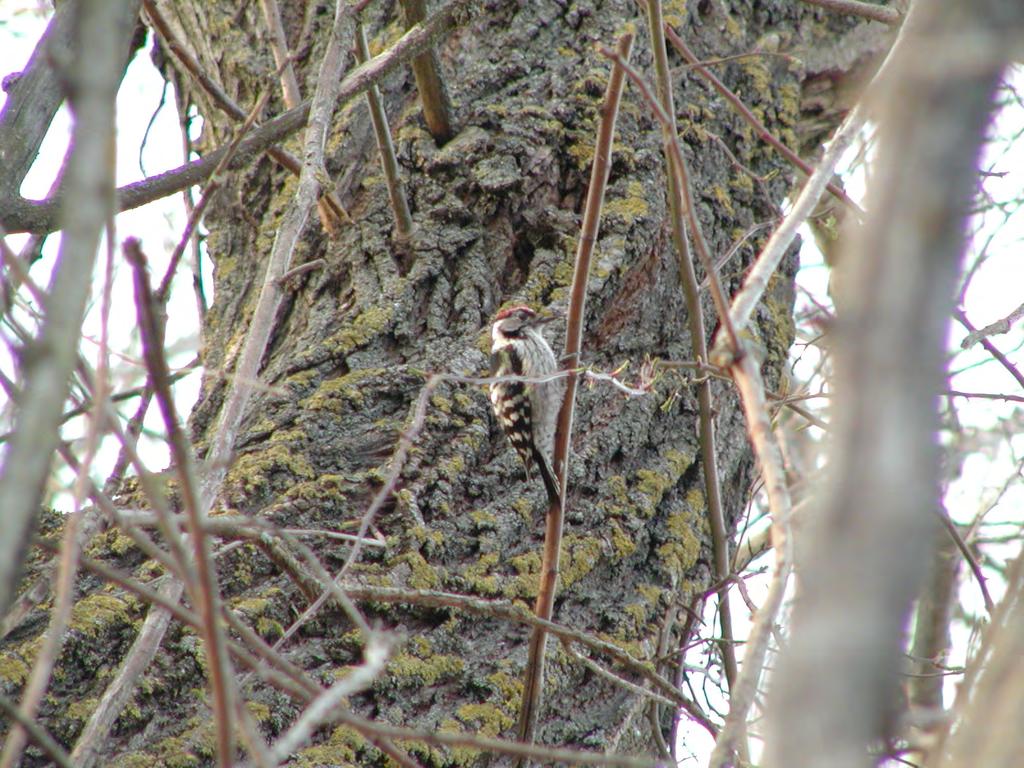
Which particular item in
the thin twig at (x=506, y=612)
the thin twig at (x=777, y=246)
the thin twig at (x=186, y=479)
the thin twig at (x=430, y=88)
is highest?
the thin twig at (x=430, y=88)

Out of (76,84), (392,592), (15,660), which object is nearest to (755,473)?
(392,592)

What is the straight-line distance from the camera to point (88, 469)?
4.68 feet

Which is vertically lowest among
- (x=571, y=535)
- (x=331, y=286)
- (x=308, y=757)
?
(x=308, y=757)

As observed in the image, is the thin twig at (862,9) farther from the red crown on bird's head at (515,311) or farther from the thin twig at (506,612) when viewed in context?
the thin twig at (506,612)

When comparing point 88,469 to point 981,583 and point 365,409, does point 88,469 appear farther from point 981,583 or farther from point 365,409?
point 981,583

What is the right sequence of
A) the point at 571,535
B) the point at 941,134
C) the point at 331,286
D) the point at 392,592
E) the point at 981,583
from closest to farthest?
the point at 941,134 → the point at 392,592 → the point at 571,535 → the point at 981,583 → the point at 331,286

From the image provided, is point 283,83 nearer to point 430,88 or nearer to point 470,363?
point 430,88

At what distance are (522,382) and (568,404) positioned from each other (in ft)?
2.21

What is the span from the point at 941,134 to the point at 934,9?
0.13 meters

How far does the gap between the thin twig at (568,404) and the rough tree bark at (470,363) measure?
0.27 feet

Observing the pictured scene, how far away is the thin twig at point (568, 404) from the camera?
256 centimetres

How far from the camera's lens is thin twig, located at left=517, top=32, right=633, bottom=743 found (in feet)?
8.41

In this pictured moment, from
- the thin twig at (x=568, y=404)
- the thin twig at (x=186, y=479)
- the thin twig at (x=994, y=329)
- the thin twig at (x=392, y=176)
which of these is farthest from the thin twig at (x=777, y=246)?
the thin twig at (x=392, y=176)

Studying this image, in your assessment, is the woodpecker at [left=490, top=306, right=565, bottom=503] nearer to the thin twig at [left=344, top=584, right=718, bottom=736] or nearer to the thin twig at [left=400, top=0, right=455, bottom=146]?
the thin twig at [left=344, top=584, right=718, bottom=736]
